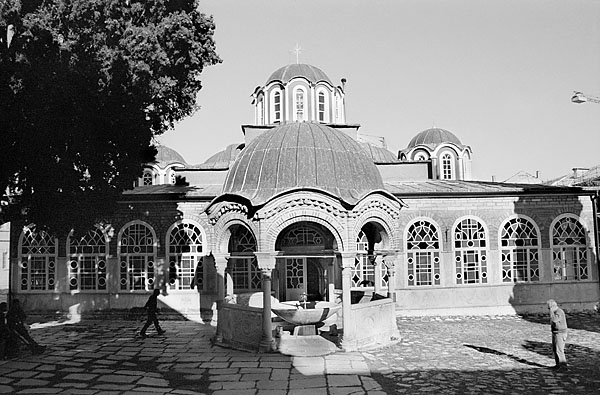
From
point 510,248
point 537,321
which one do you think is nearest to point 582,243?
point 510,248

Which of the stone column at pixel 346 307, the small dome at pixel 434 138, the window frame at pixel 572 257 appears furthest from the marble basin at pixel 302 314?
the small dome at pixel 434 138

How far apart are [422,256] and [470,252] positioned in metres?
1.73

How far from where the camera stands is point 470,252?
1914 centimetres

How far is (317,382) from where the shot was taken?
9.81 m

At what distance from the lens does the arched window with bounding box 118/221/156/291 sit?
1898 centimetres

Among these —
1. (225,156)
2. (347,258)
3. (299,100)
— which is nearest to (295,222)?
(347,258)

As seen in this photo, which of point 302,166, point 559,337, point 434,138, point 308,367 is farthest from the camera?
point 434,138

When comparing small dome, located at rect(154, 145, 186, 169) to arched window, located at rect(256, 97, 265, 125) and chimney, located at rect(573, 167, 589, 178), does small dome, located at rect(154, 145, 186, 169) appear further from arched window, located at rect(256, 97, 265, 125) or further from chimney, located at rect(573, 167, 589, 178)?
chimney, located at rect(573, 167, 589, 178)

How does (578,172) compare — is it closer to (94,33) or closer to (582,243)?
(582,243)

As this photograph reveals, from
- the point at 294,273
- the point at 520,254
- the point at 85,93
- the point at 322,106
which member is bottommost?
the point at 294,273

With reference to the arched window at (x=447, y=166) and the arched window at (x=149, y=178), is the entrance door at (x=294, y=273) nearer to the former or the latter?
the arched window at (x=149, y=178)

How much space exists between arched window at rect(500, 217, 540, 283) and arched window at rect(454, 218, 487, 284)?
28.4 inches

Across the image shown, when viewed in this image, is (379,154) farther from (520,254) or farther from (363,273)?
(520,254)

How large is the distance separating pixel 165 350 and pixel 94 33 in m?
7.52
